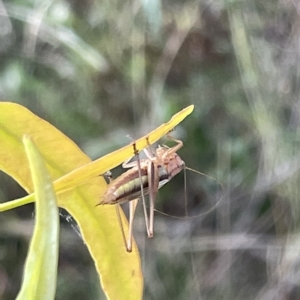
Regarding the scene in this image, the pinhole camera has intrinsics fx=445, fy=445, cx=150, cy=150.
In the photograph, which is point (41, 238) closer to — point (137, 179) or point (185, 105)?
point (137, 179)

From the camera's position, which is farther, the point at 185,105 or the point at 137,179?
the point at 185,105

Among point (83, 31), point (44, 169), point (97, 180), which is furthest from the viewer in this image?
point (83, 31)

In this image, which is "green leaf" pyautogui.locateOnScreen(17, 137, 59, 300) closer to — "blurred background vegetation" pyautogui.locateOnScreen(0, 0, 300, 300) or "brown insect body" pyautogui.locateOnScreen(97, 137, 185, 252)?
"brown insect body" pyautogui.locateOnScreen(97, 137, 185, 252)

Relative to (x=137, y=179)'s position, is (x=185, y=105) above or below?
above

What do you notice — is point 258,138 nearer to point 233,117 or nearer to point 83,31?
point 233,117

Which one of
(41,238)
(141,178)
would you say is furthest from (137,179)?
(41,238)

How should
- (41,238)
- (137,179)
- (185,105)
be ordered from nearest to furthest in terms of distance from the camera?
(41,238), (137,179), (185,105)

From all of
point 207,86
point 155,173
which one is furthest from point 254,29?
point 155,173

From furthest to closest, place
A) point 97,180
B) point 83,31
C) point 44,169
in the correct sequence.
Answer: point 83,31 → point 97,180 → point 44,169
